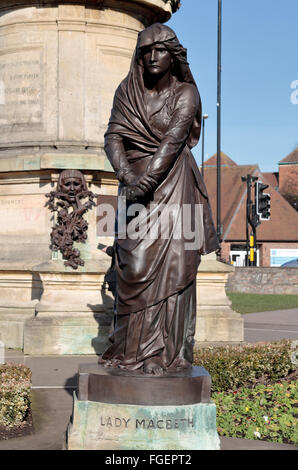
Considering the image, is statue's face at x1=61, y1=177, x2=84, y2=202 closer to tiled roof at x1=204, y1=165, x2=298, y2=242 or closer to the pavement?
the pavement

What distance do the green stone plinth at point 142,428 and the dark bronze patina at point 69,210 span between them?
247 inches

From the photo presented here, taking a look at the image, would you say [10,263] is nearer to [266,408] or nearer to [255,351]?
[255,351]

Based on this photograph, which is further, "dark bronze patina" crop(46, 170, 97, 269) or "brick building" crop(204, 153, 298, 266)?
"brick building" crop(204, 153, 298, 266)

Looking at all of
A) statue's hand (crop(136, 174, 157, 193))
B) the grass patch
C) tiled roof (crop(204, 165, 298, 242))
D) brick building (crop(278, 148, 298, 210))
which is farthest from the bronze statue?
brick building (crop(278, 148, 298, 210))

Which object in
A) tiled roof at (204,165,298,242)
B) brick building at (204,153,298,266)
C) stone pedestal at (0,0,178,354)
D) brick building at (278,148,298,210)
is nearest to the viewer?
stone pedestal at (0,0,178,354)

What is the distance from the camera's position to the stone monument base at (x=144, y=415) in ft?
18.1

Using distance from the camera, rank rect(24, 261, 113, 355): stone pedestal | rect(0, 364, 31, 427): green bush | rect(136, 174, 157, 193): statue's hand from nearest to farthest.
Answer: rect(136, 174, 157, 193): statue's hand → rect(0, 364, 31, 427): green bush → rect(24, 261, 113, 355): stone pedestal

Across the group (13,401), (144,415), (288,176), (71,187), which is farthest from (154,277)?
(288,176)

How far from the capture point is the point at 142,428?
5496 mm

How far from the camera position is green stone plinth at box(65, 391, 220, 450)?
550cm

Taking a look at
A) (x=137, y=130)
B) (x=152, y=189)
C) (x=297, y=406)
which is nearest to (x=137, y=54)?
(x=137, y=130)

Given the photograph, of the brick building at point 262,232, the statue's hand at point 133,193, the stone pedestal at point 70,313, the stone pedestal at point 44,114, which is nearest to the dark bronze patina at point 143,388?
the statue's hand at point 133,193

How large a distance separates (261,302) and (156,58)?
70.0 ft

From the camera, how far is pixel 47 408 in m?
7.73
